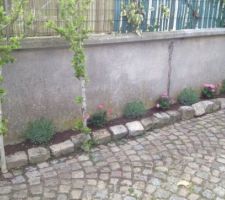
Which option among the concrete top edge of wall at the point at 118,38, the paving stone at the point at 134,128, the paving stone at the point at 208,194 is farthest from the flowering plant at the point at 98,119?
the paving stone at the point at 208,194

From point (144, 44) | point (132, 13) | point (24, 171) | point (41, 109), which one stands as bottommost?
point (24, 171)

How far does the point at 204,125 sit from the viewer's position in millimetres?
5965

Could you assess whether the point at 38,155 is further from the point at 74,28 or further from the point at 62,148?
the point at 74,28

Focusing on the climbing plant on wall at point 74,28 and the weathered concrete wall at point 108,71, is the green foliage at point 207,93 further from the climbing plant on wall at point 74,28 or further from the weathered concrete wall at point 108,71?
the climbing plant on wall at point 74,28

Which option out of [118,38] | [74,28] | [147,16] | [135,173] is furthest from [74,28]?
[135,173]

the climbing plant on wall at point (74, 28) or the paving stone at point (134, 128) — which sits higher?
the climbing plant on wall at point (74, 28)

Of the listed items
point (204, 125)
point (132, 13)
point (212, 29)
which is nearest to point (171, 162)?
point (204, 125)

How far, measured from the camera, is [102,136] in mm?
5285

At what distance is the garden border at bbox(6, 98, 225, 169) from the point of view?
15.5 feet

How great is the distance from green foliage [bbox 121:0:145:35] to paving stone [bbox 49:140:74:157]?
219 centimetres

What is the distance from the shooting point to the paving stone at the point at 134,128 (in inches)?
217

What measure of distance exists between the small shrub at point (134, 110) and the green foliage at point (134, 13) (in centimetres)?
121

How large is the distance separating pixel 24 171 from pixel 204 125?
315 cm

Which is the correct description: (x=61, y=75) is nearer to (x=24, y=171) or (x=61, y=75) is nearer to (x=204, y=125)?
(x=24, y=171)
